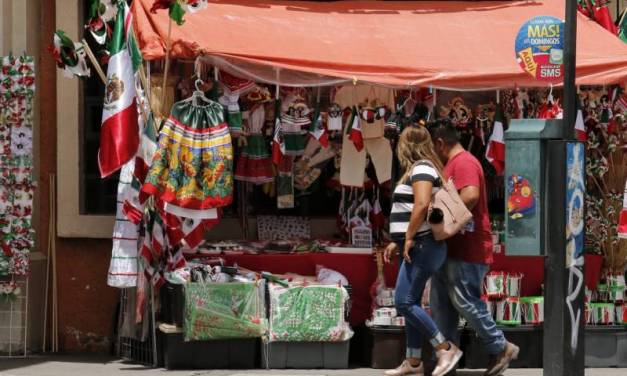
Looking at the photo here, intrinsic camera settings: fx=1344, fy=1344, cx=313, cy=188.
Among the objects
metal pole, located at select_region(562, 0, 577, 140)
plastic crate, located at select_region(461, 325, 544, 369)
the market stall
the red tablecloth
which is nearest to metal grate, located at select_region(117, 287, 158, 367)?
the market stall

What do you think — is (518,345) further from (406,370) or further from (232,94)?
(232,94)

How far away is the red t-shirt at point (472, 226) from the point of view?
10.1 meters

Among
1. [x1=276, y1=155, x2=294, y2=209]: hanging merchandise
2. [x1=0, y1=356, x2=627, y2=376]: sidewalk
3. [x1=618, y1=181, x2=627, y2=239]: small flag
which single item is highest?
[x1=276, y1=155, x2=294, y2=209]: hanging merchandise

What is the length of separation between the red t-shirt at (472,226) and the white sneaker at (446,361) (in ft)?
2.33

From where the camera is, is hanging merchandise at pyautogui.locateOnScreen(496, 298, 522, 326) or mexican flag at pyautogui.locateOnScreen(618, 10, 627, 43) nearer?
hanging merchandise at pyautogui.locateOnScreen(496, 298, 522, 326)

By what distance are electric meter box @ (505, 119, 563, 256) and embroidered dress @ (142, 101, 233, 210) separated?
99.5 inches

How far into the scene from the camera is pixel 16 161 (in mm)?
11500

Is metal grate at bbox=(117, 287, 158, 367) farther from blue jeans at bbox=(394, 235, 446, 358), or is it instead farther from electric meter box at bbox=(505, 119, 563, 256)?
electric meter box at bbox=(505, 119, 563, 256)

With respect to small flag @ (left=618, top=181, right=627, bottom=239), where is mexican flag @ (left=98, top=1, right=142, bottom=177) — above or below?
above

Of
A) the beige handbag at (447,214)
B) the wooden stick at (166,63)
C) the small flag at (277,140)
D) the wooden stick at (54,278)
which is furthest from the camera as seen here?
the wooden stick at (54,278)

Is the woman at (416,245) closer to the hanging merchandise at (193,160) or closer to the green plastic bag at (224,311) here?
the green plastic bag at (224,311)

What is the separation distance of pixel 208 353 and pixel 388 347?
148 cm

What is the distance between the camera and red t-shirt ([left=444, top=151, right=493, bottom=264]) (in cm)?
1007

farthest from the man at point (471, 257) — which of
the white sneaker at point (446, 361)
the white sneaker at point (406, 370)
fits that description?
the white sneaker at point (406, 370)
